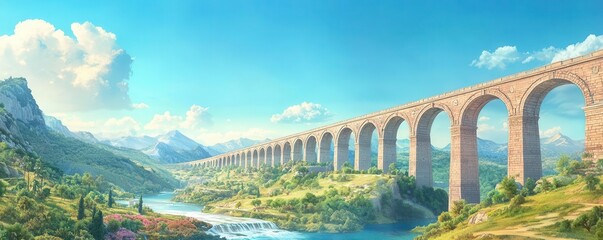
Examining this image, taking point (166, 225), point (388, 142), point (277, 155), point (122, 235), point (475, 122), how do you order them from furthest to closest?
point (277, 155), point (388, 142), point (475, 122), point (166, 225), point (122, 235)

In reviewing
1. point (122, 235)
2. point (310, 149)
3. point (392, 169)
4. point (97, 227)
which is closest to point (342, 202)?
point (392, 169)

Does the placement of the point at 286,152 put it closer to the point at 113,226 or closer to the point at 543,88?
the point at 113,226

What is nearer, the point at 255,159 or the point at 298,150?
the point at 298,150

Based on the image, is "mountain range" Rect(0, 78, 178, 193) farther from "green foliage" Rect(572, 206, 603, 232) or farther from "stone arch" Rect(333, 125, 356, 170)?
"green foliage" Rect(572, 206, 603, 232)

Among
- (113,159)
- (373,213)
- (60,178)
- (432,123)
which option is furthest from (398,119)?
(113,159)

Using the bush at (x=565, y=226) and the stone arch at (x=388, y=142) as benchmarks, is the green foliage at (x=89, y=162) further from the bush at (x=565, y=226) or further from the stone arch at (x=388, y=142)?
the bush at (x=565, y=226)

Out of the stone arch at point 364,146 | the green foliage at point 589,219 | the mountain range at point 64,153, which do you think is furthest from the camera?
the mountain range at point 64,153

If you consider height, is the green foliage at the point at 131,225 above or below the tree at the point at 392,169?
below

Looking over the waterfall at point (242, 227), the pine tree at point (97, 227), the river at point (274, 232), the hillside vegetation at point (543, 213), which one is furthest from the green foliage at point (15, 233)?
the hillside vegetation at point (543, 213)
